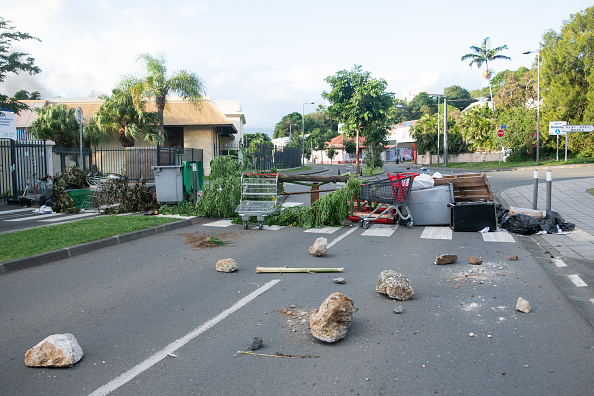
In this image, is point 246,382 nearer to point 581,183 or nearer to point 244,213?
point 244,213

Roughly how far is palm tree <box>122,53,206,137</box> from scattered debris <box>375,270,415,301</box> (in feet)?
90.1

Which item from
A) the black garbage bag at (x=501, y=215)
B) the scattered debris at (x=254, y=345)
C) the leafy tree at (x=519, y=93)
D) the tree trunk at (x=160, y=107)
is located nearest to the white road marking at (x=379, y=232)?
the black garbage bag at (x=501, y=215)

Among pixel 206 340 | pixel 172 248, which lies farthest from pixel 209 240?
pixel 206 340

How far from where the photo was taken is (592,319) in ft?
15.4

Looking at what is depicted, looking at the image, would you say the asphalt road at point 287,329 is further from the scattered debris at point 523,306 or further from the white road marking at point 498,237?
the white road marking at point 498,237

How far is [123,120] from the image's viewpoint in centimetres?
3084

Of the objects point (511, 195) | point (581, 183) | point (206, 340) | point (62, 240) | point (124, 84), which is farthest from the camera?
point (124, 84)

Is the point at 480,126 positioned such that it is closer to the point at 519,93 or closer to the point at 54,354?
the point at 519,93

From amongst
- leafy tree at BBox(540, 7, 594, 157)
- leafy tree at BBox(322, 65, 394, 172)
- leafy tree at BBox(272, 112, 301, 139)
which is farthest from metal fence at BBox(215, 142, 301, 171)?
leafy tree at BBox(272, 112, 301, 139)

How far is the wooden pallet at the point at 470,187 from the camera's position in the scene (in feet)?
37.3

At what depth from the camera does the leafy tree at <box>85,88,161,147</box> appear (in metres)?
30.1

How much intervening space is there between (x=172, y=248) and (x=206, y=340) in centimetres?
485

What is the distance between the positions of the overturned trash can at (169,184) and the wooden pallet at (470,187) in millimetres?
7363

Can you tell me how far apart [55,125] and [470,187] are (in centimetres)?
2810
